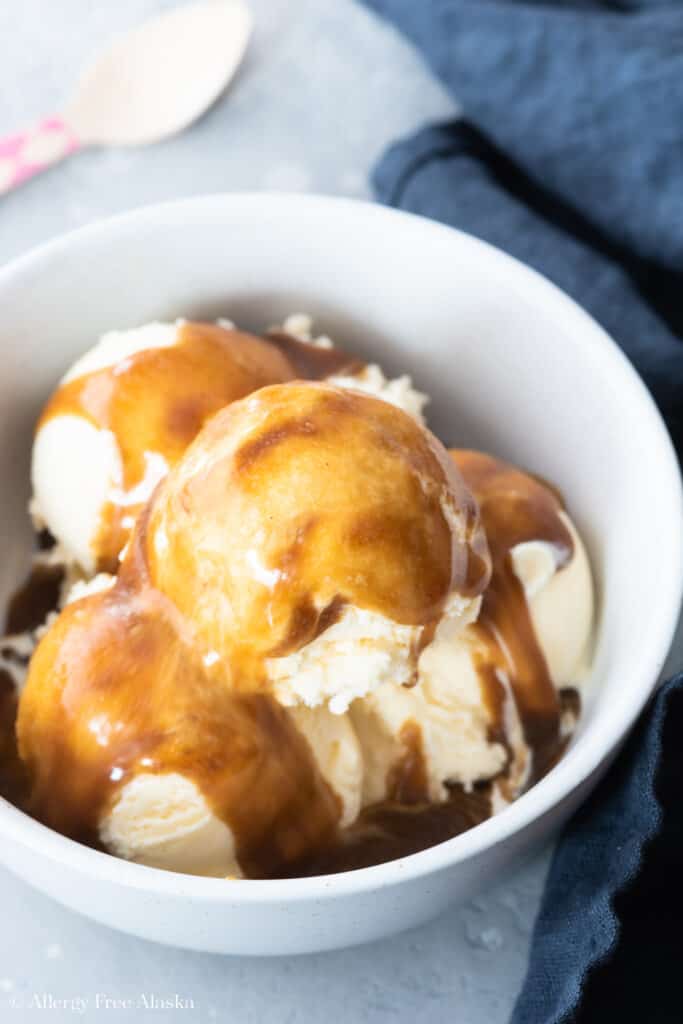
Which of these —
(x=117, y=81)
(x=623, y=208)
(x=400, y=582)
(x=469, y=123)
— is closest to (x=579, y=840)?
(x=400, y=582)

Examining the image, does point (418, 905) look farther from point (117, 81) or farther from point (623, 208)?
point (117, 81)

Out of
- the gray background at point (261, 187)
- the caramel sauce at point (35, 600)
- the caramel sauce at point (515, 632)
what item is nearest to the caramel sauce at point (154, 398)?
the caramel sauce at point (35, 600)

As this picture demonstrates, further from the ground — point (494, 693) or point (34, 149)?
point (34, 149)

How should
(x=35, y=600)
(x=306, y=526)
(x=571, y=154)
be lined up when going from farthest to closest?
1. (x=571, y=154)
2. (x=35, y=600)
3. (x=306, y=526)

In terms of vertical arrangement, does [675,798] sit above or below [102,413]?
below

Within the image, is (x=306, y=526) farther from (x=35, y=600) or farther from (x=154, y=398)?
(x=35, y=600)

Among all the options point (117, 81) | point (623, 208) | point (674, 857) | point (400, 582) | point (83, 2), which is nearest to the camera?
point (400, 582)

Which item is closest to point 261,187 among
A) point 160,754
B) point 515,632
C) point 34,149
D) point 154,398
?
point 34,149
